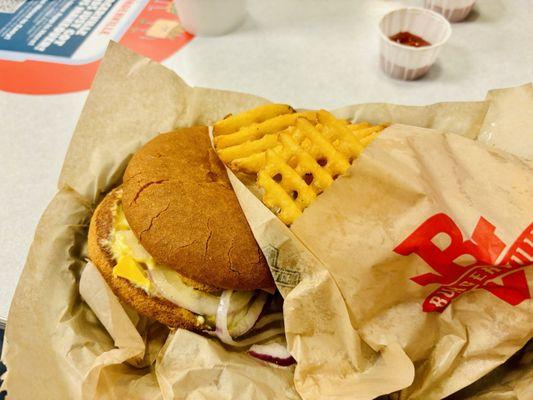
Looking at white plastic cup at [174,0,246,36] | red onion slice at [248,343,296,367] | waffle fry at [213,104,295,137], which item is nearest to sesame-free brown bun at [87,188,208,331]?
red onion slice at [248,343,296,367]

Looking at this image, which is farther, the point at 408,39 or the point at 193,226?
the point at 408,39

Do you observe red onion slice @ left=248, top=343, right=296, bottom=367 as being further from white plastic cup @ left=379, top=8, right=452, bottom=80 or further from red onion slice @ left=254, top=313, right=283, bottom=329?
white plastic cup @ left=379, top=8, right=452, bottom=80

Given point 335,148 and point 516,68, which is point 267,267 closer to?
point 335,148

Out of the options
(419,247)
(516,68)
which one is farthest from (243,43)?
(419,247)

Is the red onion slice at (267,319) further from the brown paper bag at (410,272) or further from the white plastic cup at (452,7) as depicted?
the white plastic cup at (452,7)

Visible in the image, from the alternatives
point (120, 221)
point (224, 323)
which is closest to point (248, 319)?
point (224, 323)

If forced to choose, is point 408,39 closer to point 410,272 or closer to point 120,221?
point 410,272
